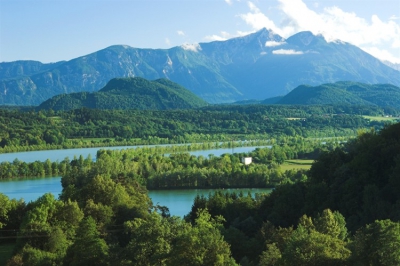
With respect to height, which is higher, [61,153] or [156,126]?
[156,126]

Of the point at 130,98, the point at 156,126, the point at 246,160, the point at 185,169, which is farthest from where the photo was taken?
the point at 130,98

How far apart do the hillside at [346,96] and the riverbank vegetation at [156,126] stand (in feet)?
106

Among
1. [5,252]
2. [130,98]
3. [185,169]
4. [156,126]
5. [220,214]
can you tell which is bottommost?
[5,252]

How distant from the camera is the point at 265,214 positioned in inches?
1163

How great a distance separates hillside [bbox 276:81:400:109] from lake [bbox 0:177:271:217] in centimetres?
12473

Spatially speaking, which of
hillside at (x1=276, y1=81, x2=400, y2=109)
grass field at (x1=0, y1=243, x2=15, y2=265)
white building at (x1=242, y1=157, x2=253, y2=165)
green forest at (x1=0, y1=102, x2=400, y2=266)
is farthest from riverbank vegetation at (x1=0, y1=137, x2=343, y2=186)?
hillside at (x1=276, y1=81, x2=400, y2=109)

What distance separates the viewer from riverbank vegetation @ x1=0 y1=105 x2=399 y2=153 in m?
97.3

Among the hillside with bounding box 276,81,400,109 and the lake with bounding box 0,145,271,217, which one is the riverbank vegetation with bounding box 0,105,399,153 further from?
the hillside with bounding box 276,81,400,109

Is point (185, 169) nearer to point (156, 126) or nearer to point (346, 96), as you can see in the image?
point (156, 126)

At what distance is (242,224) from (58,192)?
26.8 metres

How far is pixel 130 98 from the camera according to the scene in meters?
182

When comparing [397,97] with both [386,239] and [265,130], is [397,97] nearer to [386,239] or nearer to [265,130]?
[265,130]

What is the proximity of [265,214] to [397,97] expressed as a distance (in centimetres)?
16064

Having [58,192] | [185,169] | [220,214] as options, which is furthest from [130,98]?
[220,214]
